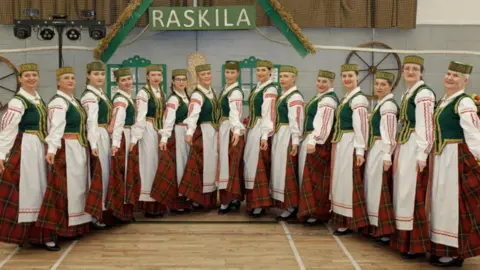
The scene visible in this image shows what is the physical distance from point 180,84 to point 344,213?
1.92 m

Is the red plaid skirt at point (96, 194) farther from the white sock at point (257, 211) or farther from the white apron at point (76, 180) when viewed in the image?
the white sock at point (257, 211)

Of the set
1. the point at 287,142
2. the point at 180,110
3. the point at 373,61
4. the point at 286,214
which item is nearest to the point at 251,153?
the point at 287,142

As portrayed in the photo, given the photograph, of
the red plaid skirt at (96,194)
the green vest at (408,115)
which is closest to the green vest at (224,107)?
the red plaid skirt at (96,194)

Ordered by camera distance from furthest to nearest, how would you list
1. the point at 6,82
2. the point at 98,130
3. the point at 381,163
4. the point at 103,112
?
the point at 6,82, the point at 103,112, the point at 98,130, the point at 381,163

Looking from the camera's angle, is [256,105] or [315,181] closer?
[315,181]

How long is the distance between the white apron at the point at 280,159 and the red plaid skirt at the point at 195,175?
0.71m

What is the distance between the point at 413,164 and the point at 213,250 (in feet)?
5.26

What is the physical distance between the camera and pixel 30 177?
13.7ft

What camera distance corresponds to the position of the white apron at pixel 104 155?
4.67m

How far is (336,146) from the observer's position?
4.58 meters

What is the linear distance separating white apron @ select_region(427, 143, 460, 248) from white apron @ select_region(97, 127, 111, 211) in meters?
2.60

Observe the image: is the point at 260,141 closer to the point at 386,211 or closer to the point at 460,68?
the point at 386,211

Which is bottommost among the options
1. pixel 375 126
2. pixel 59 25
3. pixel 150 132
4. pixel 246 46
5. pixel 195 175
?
pixel 195 175

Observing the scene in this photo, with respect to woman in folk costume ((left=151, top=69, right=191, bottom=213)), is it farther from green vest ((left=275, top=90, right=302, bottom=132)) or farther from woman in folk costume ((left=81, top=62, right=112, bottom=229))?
green vest ((left=275, top=90, right=302, bottom=132))
